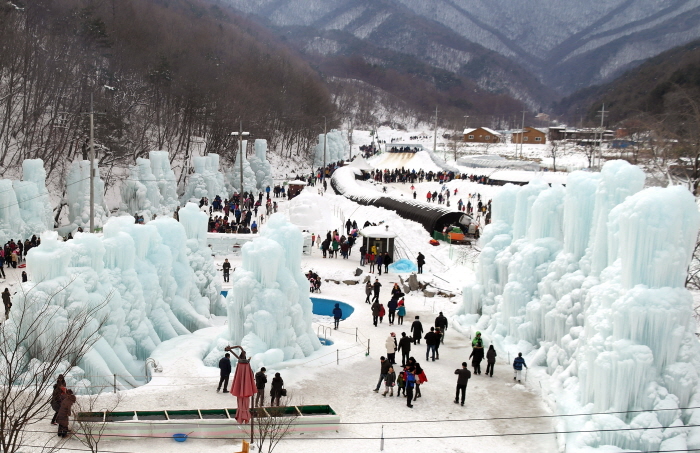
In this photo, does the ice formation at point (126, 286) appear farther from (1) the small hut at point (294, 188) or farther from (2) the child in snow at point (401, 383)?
(1) the small hut at point (294, 188)

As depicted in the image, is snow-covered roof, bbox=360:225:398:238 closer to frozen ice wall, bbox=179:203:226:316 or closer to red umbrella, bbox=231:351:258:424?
frozen ice wall, bbox=179:203:226:316

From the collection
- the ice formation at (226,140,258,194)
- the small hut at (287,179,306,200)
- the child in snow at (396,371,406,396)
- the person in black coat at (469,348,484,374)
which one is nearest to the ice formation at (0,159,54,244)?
the small hut at (287,179,306,200)

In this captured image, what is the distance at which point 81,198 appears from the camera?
36.2 metres

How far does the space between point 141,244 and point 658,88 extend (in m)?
82.5

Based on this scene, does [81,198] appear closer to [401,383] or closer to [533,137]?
[401,383]

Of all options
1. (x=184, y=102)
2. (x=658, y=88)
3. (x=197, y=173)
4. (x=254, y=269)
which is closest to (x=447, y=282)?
(x=254, y=269)

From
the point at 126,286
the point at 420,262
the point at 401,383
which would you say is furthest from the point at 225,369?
the point at 420,262

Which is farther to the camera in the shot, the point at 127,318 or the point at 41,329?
the point at 127,318

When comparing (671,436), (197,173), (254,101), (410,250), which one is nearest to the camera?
(671,436)

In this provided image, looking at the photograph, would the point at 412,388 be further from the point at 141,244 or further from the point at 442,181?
the point at 442,181

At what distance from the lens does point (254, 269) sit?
18.8 m

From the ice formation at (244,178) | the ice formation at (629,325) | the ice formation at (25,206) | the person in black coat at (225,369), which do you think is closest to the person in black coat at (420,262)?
the ice formation at (629,325)

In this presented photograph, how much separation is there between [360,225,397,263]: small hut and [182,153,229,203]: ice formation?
18046 millimetres

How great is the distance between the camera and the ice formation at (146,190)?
4056 centimetres
